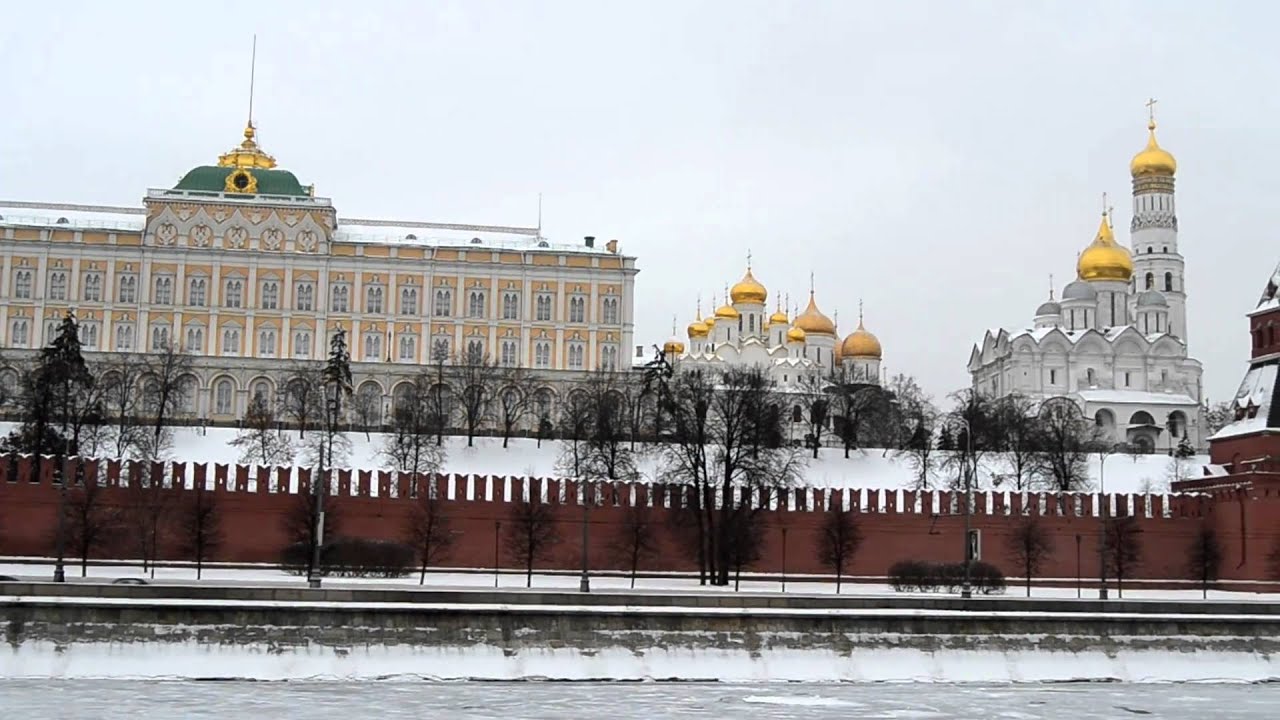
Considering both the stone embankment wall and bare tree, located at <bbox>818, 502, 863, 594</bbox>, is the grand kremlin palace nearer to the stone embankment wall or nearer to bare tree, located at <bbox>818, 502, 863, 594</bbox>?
bare tree, located at <bbox>818, 502, 863, 594</bbox>

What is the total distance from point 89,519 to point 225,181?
50.6 metres

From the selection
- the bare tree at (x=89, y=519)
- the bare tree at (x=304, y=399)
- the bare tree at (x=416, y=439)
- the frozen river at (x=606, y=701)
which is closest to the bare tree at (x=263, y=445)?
the bare tree at (x=304, y=399)

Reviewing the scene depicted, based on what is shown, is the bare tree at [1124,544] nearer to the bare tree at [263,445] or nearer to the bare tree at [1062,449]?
the bare tree at [1062,449]

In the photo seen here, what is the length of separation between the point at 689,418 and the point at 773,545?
8.73 metres

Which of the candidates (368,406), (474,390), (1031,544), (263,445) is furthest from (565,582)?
(368,406)

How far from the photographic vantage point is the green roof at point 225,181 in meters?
94.1

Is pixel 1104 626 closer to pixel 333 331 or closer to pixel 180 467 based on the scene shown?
pixel 180 467

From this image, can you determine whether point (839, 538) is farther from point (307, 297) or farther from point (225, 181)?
point (225, 181)

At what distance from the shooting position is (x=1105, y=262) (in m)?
104

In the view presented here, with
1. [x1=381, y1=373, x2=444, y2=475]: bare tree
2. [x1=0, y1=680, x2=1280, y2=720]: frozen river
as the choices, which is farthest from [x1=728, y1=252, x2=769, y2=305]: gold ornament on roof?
[x1=0, y1=680, x2=1280, y2=720]: frozen river

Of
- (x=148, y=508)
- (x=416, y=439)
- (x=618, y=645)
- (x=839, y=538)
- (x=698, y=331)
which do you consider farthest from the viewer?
(x=698, y=331)

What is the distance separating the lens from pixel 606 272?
94.6 metres

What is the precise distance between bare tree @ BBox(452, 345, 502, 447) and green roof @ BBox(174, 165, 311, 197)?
18.3 m

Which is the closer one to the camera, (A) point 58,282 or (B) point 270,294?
(A) point 58,282
